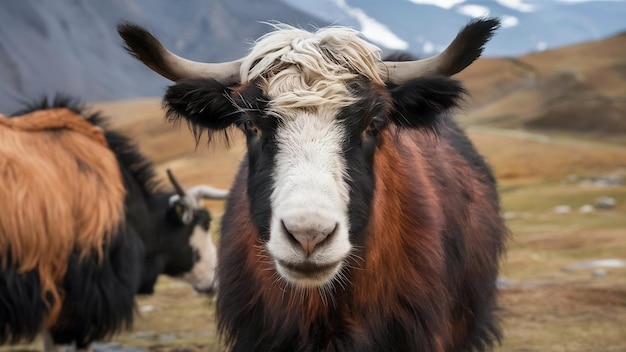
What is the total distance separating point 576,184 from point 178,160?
144 feet

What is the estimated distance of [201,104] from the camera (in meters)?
4.25

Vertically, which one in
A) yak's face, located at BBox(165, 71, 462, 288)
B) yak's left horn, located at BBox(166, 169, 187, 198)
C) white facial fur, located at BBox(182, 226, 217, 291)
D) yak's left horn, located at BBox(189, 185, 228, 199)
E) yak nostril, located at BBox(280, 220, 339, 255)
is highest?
yak's face, located at BBox(165, 71, 462, 288)

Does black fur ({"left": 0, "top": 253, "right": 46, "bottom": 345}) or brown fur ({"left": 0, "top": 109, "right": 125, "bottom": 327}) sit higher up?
brown fur ({"left": 0, "top": 109, "right": 125, "bottom": 327})

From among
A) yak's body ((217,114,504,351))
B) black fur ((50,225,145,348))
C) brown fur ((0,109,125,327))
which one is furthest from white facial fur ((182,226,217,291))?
yak's body ((217,114,504,351))

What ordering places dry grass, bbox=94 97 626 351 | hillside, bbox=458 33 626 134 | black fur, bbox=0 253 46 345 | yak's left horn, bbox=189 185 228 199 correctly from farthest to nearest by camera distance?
hillside, bbox=458 33 626 134
yak's left horn, bbox=189 185 228 199
dry grass, bbox=94 97 626 351
black fur, bbox=0 253 46 345

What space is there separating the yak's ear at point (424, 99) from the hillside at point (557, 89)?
6323 cm

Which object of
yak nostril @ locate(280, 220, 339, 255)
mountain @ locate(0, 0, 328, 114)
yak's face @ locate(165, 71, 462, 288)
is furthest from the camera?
mountain @ locate(0, 0, 328, 114)

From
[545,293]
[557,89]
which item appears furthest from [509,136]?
[545,293]

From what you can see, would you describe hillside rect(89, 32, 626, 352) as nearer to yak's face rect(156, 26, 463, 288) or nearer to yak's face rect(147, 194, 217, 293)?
yak's face rect(156, 26, 463, 288)

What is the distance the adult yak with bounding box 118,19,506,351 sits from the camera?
365 cm

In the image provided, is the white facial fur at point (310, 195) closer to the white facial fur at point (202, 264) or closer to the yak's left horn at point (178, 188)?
the yak's left horn at point (178, 188)

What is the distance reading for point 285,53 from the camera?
4066 millimetres

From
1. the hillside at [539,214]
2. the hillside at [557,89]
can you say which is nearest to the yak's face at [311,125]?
the hillside at [539,214]

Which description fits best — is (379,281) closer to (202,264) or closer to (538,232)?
(202,264)
